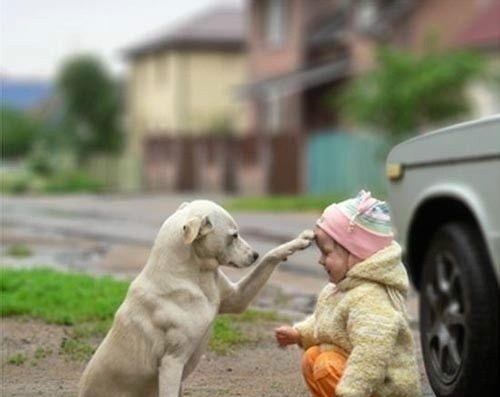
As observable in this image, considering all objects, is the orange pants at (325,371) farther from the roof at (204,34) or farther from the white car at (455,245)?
the roof at (204,34)

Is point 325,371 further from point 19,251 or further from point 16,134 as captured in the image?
point 16,134

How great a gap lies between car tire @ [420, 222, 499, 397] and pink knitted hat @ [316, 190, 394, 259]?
2.29 ft

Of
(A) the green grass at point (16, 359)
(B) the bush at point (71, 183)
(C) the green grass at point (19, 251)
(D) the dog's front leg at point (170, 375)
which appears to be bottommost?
(B) the bush at point (71, 183)

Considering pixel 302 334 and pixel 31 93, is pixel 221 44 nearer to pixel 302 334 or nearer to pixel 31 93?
pixel 31 93

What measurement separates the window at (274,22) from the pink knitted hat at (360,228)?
121 feet

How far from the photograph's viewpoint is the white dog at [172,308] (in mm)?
5398

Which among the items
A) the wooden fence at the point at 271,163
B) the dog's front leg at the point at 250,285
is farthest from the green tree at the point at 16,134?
the dog's front leg at the point at 250,285

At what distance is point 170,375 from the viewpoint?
17.6 feet

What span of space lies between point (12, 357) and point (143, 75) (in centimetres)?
4887

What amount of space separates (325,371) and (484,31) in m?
25.4

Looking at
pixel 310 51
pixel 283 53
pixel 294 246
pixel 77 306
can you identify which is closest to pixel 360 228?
pixel 294 246

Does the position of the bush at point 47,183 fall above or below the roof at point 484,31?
below

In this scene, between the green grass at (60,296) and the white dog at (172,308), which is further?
the green grass at (60,296)

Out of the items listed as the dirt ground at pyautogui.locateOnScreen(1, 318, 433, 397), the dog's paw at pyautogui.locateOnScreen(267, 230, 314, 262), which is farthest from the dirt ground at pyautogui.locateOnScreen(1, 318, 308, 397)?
the dog's paw at pyautogui.locateOnScreen(267, 230, 314, 262)
